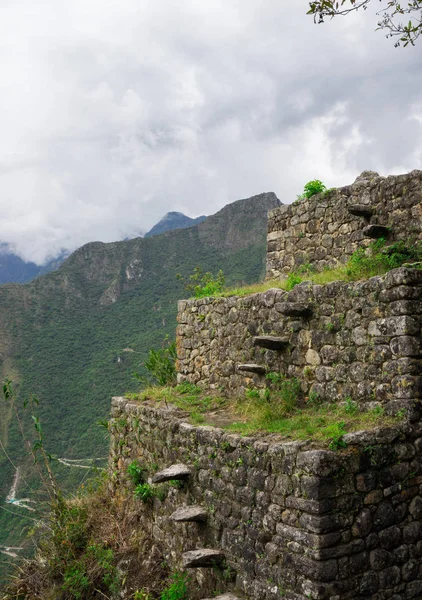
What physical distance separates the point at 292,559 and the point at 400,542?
988 mm

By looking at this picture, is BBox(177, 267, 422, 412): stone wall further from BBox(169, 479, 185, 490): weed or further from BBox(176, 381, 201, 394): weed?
BBox(169, 479, 185, 490): weed

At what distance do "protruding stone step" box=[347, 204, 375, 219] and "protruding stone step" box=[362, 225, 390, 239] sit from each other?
1.04 feet

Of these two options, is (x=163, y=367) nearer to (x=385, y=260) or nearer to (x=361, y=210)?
(x=361, y=210)

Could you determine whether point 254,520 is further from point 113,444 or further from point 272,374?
point 113,444

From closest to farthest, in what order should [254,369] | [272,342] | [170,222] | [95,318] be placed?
[272,342]
[254,369]
[95,318]
[170,222]

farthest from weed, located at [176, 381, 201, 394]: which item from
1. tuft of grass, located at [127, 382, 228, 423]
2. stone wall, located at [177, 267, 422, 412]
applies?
stone wall, located at [177, 267, 422, 412]

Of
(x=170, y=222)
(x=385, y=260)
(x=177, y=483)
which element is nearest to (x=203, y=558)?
(x=177, y=483)

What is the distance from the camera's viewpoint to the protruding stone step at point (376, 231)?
22.8ft

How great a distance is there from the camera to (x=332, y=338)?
5.76m

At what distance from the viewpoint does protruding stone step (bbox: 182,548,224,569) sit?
542 centimetres

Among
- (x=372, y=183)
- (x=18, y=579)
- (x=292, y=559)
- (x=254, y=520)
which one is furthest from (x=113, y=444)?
(x=372, y=183)

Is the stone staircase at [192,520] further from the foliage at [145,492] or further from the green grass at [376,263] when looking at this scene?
the green grass at [376,263]

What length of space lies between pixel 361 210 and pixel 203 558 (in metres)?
4.53

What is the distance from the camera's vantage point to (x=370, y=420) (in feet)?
16.7
